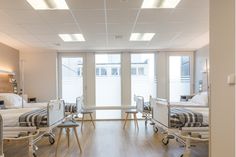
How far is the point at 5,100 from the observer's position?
477 centimetres

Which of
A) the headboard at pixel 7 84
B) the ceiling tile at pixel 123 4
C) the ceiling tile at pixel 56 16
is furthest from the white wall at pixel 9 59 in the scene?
the ceiling tile at pixel 123 4

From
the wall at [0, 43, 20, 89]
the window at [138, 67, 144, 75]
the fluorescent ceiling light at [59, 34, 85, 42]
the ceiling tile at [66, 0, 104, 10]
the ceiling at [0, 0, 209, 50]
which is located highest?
the ceiling tile at [66, 0, 104, 10]

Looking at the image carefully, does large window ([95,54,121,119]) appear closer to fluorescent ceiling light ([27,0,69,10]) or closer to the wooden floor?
the wooden floor

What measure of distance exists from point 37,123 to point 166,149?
2132 mm

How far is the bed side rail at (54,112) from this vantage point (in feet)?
10.9

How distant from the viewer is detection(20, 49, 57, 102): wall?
6.78m

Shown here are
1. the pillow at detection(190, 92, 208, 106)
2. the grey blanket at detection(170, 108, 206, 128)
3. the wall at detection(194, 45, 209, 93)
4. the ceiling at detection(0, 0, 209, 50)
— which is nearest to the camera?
the ceiling at detection(0, 0, 209, 50)

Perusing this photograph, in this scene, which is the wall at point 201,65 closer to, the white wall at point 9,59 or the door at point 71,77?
the door at point 71,77

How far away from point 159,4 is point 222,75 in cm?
158

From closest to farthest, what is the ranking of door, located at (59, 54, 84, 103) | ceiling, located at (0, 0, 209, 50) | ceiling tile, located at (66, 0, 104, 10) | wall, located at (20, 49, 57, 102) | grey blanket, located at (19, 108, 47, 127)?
1. ceiling tile, located at (66, 0, 104, 10)
2. ceiling, located at (0, 0, 209, 50)
3. grey blanket, located at (19, 108, 47, 127)
4. wall, located at (20, 49, 57, 102)
5. door, located at (59, 54, 84, 103)

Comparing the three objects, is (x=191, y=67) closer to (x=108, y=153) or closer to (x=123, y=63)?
(x=123, y=63)

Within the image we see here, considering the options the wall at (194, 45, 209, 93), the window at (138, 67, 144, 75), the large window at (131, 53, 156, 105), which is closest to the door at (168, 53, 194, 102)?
the wall at (194, 45, 209, 93)

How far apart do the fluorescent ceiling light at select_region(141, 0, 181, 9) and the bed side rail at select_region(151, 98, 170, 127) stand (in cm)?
142

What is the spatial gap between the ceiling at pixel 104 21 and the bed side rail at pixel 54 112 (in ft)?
4.56
